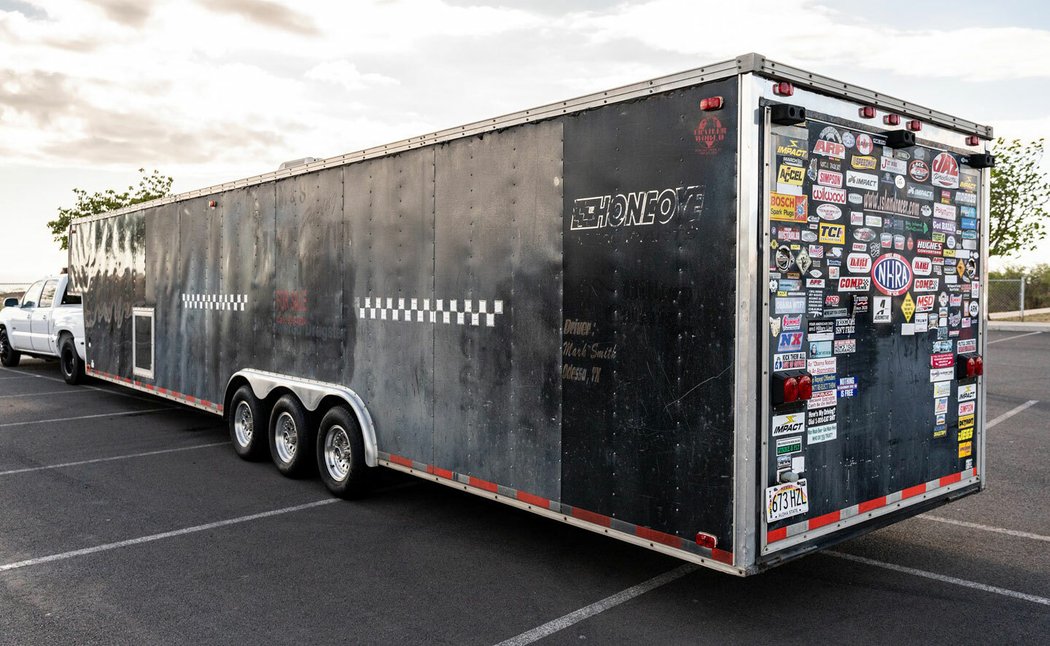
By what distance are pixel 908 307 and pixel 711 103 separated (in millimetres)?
2094

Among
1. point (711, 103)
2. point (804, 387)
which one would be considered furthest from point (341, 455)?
point (711, 103)

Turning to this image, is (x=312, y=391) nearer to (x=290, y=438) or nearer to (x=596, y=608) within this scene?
(x=290, y=438)

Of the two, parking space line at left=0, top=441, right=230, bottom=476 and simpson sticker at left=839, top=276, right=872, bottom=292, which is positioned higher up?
simpson sticker at left=839, top=276, right=872, bottom=292

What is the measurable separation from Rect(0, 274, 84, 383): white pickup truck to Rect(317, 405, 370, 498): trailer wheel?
8.76 m

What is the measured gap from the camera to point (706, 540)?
4289 mm

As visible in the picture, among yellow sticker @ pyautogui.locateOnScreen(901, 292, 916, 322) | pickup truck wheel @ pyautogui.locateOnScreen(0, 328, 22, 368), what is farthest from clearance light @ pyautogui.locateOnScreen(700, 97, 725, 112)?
pickup truck wheel @ pyautogui.locateOnScreen(0, 328, 22, 368)

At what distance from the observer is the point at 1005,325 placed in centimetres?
3036

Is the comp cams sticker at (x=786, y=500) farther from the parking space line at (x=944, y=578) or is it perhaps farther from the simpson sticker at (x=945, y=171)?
the simpson sticker at (x=945, y=171)

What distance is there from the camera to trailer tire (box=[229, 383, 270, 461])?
8305 mm

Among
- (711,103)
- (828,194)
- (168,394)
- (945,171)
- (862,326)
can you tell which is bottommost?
(168,394)

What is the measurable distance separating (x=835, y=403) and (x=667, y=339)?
1104 mm

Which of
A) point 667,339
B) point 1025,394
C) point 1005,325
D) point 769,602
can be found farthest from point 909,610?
point 1005,325

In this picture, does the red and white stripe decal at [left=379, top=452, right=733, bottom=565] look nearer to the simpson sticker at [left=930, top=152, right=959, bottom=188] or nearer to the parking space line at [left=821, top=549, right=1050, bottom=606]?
the parking space line at [left=821, top=549, right=1050, bottom=606]

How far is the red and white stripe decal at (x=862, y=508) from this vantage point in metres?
4.42
